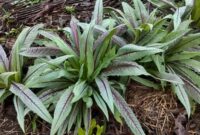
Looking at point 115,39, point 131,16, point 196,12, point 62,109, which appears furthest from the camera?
point 196,12

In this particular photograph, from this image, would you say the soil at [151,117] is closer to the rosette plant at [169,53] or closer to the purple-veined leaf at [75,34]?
the rosette plant at [169,53]

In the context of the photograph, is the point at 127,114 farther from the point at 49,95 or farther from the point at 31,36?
the point at 31,36

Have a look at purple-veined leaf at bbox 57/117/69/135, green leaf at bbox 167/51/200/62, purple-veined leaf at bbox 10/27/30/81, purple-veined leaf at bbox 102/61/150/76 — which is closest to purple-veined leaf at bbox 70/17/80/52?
purple-veined leaf at bbox 102/61/150/76

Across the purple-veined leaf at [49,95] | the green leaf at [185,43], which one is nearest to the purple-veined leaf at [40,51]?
the purple-veined leaf at [49,95]

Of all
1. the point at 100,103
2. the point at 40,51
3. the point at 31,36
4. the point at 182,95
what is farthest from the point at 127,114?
the point at 31,36

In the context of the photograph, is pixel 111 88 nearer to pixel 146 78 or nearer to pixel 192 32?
pixel 146 78
